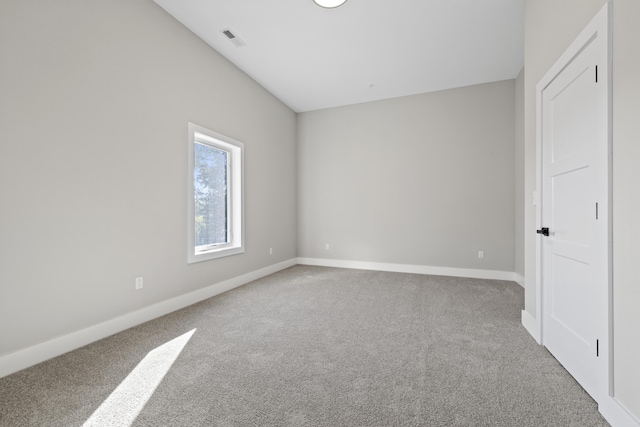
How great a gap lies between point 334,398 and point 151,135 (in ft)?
9.16

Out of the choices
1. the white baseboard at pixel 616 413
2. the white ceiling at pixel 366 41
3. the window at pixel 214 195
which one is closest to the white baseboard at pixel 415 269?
the window at pixel 214 195

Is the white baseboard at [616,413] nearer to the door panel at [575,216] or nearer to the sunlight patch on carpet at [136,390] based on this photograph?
the door panel at [575,216]

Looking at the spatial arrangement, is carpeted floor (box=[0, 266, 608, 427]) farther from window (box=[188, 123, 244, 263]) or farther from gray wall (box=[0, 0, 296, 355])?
window (box=[188, 123, 244, 263])

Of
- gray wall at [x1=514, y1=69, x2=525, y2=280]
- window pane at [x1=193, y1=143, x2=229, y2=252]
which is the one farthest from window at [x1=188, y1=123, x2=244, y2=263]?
gray wall at [x1=514, y1=69, x2=525, y2=280]

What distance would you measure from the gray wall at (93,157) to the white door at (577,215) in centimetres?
339

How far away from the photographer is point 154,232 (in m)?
2.76

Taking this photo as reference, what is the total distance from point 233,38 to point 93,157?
2.11 m

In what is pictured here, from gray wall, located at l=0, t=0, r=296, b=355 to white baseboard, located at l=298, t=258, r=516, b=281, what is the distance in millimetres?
2379

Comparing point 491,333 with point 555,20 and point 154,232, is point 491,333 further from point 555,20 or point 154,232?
point 154,232

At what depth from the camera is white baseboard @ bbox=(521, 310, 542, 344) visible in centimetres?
221

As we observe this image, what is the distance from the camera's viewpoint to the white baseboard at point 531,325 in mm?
2205

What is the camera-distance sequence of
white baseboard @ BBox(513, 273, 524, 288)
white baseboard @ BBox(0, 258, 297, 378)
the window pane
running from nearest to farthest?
white baseboard @ BBox(0, 258, 297, 378) < the window pane < white baseboard @ BBox(513, 273, 524, 288)

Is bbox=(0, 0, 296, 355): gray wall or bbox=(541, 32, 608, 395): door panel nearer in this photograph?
bbox=(541, 32, 608, 395): door panel

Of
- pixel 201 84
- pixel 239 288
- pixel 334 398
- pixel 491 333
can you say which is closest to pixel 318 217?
pixel 239 288
